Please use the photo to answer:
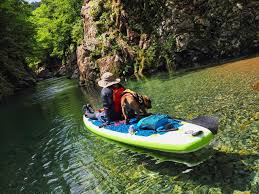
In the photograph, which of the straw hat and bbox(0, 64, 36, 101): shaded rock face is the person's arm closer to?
the straw hat

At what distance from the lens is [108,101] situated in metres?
11.1

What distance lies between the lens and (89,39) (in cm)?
3300

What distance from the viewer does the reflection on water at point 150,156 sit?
786 cm

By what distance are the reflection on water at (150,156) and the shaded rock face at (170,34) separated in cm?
873

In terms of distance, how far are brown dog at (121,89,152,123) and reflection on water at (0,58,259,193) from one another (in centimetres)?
112

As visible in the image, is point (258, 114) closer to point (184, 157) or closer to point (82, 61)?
point (184, 157)

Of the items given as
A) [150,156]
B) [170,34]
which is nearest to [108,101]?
[150,156]

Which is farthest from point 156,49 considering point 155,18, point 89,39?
point 89,39

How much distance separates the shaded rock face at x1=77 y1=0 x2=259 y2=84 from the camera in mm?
26484

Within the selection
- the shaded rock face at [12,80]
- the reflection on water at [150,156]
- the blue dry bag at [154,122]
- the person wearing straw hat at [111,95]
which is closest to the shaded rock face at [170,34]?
the reflection on water at [150,156]

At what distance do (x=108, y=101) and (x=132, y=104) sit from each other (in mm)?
1122

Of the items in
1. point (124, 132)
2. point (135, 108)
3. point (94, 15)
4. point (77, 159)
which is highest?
point (94, 15)

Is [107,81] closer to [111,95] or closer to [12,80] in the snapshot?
[111,95]

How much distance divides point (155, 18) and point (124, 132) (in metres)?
20.1
